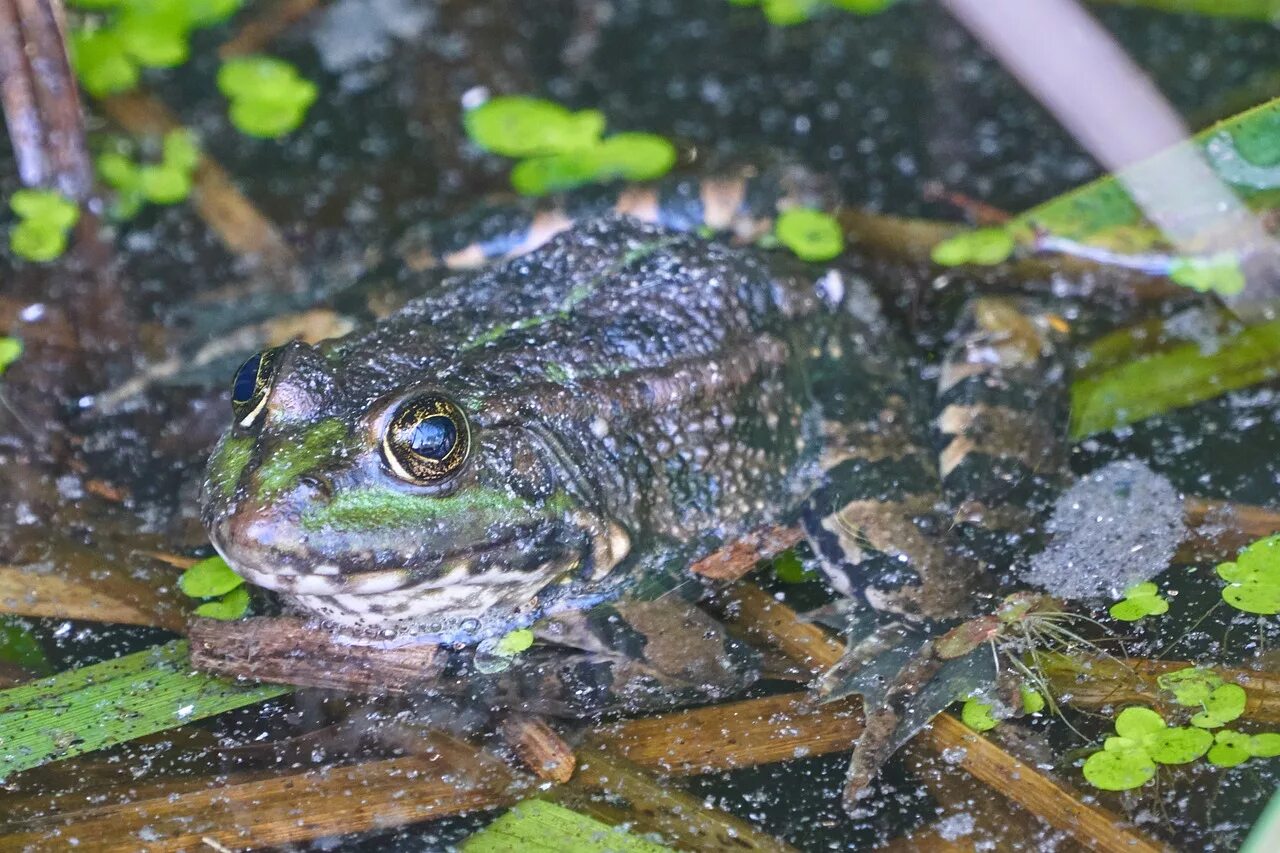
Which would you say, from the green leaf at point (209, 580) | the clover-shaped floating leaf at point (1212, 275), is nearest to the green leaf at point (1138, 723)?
the clover-shaped floating leaf at point (1212, 275)

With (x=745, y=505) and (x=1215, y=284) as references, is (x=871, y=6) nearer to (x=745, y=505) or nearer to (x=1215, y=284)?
(x=1215, y=284)

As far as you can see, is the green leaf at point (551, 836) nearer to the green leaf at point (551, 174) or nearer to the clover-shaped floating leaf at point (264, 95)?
the green leaf at point (551, 174)

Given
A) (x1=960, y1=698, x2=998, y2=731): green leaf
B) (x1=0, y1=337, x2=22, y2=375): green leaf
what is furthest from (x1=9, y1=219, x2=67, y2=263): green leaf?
(x1=960, y1=698, x2=998, y2=731): green leaf

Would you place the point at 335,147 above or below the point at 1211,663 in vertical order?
above

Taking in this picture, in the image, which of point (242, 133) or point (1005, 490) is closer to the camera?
point (1005, 490)

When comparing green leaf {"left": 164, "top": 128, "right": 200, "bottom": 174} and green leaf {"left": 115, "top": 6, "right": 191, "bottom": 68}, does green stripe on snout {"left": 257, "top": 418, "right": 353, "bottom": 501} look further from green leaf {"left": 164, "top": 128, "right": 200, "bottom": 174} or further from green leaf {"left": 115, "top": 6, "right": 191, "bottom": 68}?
green leaf {"left": 115, "top": 6, "right": 191, "bottom": 68}

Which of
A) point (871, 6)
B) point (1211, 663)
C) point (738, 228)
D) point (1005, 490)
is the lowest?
point (1211, 663)

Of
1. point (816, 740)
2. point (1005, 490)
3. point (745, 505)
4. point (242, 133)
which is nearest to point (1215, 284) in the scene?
point (1005, 490)
